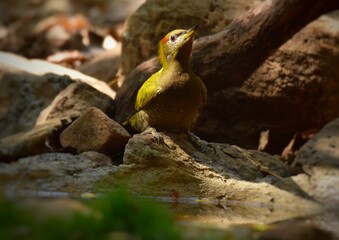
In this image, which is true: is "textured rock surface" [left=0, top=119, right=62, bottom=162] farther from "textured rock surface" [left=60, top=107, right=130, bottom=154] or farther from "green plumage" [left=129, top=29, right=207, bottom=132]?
"green plumage" [left=129, top=29, right=207, bottom=132]

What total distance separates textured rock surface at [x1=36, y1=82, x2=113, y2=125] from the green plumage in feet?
3.57

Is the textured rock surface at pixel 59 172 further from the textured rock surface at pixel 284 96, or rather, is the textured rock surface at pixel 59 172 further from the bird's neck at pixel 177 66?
the textured rock surface at pixel 284 96

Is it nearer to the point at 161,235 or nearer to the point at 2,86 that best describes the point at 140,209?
the point at 161,235

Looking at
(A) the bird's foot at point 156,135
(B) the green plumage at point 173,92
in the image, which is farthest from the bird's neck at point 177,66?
(A) the bird's foot at point 156,135

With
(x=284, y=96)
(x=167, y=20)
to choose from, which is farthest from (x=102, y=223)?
(x=167, y=20)

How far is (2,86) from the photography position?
691 cm

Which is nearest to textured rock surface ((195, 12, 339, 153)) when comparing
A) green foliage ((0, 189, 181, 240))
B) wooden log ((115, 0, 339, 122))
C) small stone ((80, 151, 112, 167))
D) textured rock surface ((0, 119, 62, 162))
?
wooden log ((115, 0, 339, 122))

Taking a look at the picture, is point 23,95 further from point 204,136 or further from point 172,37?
point 172,37

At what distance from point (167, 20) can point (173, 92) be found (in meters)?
2.46

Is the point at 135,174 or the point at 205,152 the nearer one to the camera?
the point at 135,174

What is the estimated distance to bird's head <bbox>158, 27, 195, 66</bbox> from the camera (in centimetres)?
516

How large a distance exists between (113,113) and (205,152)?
1.60m

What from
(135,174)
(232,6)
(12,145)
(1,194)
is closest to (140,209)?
(1,194)

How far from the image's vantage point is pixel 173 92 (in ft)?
16.4
